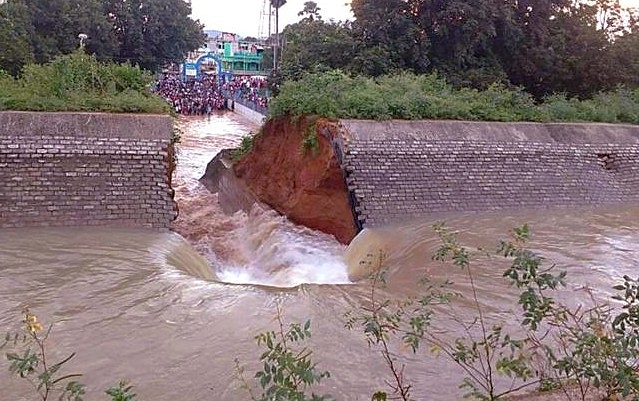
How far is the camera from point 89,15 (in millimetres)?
32219

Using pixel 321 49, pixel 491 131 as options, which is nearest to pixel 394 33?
pixel 321 49

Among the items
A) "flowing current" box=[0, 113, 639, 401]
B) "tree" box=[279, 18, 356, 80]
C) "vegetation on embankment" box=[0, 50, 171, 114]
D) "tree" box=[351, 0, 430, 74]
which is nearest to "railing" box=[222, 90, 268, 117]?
"tree" box=[279, 18, 356, 80]

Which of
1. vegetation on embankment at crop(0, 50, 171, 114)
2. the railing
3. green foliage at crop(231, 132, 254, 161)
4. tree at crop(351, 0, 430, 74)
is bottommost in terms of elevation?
green foliage at crop(231, 132, 254, 161)

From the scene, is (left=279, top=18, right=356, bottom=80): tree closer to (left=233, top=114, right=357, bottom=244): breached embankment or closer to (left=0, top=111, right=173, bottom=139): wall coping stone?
(left=233, top=114, right=357, bottom=244): breached embankment

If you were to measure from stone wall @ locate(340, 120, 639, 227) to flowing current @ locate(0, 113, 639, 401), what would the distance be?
0.39m

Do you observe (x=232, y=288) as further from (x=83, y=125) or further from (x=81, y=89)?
(x=81, y=89)

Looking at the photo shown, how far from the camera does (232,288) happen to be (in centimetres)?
661

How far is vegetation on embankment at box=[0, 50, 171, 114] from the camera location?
32.3 ft

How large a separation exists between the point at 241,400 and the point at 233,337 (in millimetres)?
1140

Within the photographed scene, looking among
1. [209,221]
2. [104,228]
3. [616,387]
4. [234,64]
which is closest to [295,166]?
[209,221]

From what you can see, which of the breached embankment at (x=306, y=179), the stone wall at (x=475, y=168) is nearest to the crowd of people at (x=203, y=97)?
the breached embankment at (x=306, y=179)

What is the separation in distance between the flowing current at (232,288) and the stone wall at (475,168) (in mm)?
390

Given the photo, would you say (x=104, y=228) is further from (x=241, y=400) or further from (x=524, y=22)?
(x=524, y=22)

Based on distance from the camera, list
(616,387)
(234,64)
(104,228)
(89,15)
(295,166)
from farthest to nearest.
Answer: (234,64)
(89,15)
(295,166)
(104,228)
(616,387)
